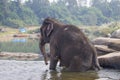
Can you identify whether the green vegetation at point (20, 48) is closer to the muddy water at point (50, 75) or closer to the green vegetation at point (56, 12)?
the muddy water at point (50, 75)

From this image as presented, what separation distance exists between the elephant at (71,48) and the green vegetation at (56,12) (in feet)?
313

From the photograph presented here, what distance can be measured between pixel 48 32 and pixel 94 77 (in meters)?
2.82

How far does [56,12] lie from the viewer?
125500 millimetres

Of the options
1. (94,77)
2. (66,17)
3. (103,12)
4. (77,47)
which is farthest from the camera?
(103,12)

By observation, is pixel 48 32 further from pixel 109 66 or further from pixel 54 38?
pixel 109 66

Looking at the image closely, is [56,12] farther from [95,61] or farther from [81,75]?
[81,75]

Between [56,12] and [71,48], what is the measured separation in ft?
377

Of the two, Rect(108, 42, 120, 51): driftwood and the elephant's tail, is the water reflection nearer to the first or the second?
the elephant's tail

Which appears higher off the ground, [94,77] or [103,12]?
[94,77]

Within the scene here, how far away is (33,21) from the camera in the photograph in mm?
119062

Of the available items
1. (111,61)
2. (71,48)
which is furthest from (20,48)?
(71,48)

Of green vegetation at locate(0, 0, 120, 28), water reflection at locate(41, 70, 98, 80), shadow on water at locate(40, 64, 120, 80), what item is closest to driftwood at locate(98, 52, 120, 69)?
shadow on water at locate(40, 64, 120, 80)

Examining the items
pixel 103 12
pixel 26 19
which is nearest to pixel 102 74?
pixel 26 19

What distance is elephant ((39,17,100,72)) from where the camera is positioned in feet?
35.4
